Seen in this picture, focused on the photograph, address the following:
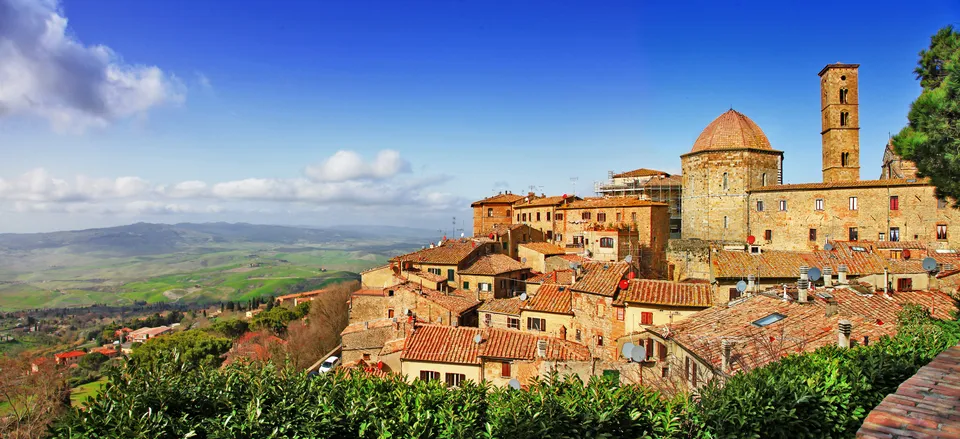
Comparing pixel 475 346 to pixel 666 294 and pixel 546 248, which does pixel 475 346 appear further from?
pixel 546 248

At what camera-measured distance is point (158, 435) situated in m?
7.23

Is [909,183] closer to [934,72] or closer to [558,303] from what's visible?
[558,303]

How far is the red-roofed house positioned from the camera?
71.1ft

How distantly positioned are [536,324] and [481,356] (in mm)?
6659

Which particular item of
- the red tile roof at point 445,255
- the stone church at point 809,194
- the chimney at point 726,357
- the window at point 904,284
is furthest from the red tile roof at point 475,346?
the stone church at point 809,194

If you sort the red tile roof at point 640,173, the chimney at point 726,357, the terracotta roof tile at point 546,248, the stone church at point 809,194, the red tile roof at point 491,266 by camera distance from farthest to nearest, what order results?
1. the red tile roof at point 640,173
2. the terracotta roof tile at point 546,248
3. the red tile roof at point 491,266
4. the stone church at point 809,194
5. the chimney at point 726,357

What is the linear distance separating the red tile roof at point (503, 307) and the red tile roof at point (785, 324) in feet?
41.5

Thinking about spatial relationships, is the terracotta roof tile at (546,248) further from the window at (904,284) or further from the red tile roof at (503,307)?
the window at (904,284)

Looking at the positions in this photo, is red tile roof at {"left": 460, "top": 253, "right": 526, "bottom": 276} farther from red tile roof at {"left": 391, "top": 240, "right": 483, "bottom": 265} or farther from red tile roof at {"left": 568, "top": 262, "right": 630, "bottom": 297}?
red tile roof at {"left": 568, "top": 262, "right": 630, "bottom": 297}

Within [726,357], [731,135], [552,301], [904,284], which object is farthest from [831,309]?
[731,135]

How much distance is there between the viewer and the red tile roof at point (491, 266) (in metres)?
39.5

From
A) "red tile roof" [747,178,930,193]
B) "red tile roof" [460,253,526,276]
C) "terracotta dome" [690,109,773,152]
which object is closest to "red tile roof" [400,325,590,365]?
"red tile roof" [460,253,526,276]

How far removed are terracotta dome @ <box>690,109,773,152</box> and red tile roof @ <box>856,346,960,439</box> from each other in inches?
1593

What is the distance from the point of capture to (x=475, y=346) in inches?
899
